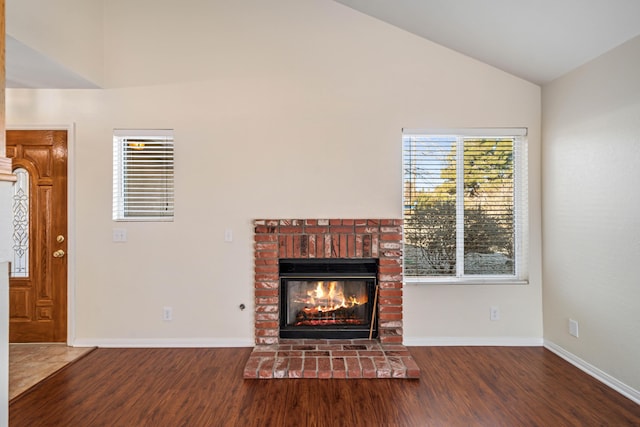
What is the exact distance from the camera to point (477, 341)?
11.8ft

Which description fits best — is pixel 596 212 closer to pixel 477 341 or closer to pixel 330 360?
pixel 477 341

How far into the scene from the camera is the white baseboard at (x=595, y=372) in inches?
103

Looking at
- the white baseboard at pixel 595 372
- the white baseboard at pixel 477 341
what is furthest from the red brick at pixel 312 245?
the white baseboard at pixel 595 372

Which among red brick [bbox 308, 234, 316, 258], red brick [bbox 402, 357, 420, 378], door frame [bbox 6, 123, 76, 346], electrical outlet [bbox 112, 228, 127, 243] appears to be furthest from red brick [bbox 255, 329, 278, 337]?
door frame [bbox 6, 123, 76, 346]

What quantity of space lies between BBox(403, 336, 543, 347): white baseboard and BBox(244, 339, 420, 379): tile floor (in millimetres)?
311

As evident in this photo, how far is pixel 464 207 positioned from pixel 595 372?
1.68 metres

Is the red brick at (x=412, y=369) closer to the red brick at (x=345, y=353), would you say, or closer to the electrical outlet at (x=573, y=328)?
the red brick at (x=345, y=353)

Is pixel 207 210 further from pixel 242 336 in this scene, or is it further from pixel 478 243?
pixel 478 243

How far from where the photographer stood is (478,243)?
3.68 meters

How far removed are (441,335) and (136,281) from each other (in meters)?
2.99

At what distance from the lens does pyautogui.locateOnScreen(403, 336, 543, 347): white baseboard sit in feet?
11.7

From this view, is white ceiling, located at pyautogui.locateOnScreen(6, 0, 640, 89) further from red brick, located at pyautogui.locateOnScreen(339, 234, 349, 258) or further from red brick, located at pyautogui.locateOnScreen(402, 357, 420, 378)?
red brick, located at pyautogui.locateOnScreen(402, 357, 420, 378)

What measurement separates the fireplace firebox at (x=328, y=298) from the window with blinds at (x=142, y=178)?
130cm

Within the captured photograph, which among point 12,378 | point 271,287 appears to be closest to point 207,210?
point 271,287
